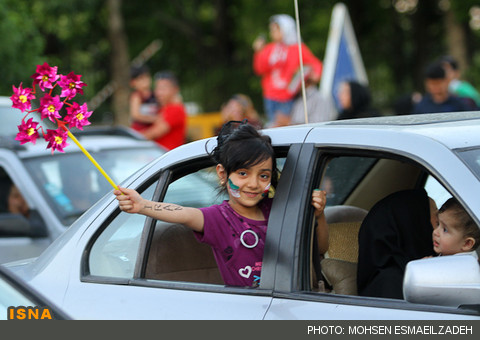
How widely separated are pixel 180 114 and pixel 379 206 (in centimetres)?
632

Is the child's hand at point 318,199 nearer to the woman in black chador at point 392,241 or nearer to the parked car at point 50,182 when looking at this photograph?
the woman in black chador at point 392,241

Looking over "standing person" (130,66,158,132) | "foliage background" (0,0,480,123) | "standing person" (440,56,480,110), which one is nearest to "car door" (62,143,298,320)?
"standing person" (440,56,480,110)

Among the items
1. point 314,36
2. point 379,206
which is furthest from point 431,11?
point 379,206

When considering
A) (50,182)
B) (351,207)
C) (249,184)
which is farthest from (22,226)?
(249,184)

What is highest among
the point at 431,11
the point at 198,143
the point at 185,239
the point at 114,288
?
the point at 431,11

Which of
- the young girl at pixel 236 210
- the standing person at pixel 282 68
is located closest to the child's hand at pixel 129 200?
the young girl at pixel 236 210

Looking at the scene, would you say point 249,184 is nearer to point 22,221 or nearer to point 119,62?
point 22,221

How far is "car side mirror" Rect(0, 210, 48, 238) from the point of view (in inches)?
239

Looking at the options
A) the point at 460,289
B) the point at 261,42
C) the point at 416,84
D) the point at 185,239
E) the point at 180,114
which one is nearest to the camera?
the point at 460,289

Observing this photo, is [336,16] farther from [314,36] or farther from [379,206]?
[314,36]

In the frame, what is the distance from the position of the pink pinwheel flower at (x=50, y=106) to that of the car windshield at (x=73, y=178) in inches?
115

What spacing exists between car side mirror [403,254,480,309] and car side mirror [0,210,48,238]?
402cm

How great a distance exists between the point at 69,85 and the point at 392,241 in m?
1.37

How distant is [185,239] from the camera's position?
11.8ft
